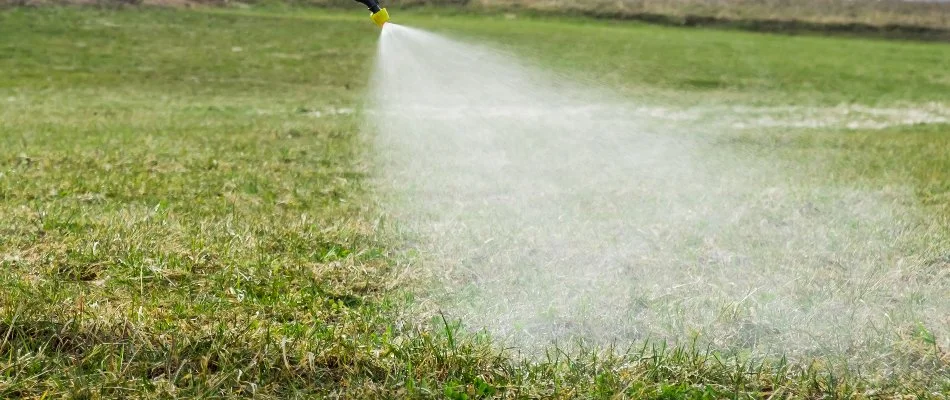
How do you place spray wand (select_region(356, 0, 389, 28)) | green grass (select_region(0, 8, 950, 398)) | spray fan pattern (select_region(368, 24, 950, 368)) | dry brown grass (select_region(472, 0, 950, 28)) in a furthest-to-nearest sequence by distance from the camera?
dry brown grass (select_region(472, 0, 950, 28))
spray wand (select_region(356, 0, 389, 28))
spray fan pattern (select_region(368, 24, 950, 368))
green grass (select_region(0, 8, 950, 398))

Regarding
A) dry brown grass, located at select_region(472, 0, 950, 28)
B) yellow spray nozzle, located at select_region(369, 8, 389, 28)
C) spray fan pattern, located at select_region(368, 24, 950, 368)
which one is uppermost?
yellow spray nozzle, located at select_region(369, 8, 389, 28)

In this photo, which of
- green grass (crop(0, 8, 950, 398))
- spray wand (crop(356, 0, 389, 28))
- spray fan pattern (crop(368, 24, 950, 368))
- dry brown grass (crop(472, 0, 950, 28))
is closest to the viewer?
green grass (crop(0, 8, 950, 398))

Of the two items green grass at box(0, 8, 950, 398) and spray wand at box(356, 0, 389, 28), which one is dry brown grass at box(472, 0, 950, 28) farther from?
spray wand at box(356, 0, 389, 28)

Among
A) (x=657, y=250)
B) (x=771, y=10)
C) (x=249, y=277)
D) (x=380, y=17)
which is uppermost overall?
(x=380, y=17)

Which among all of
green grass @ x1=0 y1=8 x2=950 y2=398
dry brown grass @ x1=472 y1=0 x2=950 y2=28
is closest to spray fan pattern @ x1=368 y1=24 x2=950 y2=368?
green grass @ x1=0 y1=8 x2=950 y2=398

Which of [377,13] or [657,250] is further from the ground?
[377,13]

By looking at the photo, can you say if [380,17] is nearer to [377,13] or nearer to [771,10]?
[377,13]

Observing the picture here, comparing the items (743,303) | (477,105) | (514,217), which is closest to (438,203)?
(514,217)

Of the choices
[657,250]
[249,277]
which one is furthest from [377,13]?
[657,250]

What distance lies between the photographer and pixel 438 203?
295 inches

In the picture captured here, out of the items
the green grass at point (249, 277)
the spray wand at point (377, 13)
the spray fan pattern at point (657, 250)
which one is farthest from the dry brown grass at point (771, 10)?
the spray wand at point (377, 13)

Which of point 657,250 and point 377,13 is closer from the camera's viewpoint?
point 657,250

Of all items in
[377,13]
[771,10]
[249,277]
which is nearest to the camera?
[249,277]

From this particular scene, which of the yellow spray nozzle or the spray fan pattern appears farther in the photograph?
the yellow spray nozzle
